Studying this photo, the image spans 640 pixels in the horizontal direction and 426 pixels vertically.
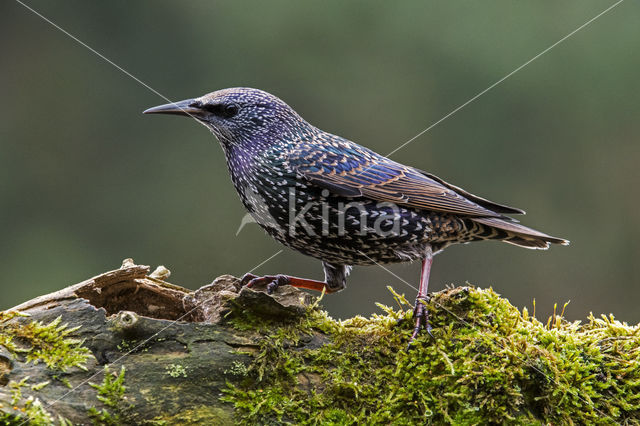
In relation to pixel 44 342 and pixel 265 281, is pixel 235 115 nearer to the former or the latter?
pixel 265 281

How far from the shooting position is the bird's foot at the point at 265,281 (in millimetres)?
3698

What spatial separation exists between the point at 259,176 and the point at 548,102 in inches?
244

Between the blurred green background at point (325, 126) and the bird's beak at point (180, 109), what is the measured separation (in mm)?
4252

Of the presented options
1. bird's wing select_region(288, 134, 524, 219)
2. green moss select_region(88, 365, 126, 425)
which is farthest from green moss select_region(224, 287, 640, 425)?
bird's wing select_region(288, 134, 524, 219)

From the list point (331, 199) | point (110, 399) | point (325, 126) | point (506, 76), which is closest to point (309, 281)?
point (331, 199)

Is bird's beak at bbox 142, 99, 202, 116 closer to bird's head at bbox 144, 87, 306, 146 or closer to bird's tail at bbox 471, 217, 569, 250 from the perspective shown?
bird's head at bbox 144, 87, 306, 146

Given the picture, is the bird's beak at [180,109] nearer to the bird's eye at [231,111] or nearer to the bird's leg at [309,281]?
the bird's eye at [231,111]

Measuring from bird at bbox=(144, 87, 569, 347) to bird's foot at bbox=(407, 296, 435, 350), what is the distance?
0.32m

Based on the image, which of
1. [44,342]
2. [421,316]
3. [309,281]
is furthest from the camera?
[309,281]

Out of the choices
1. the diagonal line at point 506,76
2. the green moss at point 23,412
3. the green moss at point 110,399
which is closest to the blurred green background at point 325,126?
the diagonal line at point 506,76

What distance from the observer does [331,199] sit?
151 inches

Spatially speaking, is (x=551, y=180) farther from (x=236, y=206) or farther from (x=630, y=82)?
(x=236, y=206)

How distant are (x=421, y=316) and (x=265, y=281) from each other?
3.79 ft

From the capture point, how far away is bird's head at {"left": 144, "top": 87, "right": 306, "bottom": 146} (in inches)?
162
